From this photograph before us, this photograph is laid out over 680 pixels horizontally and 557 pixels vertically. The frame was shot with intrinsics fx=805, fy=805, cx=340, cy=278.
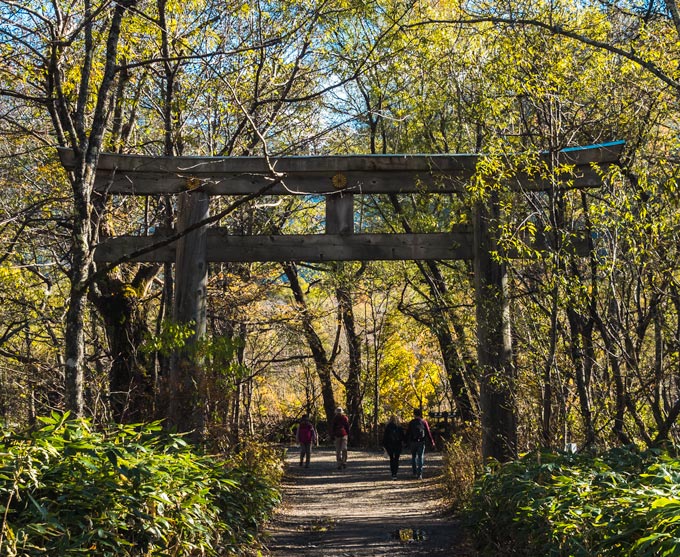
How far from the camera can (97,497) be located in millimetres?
5219

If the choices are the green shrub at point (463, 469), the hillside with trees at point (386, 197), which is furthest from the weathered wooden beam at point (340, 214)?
the green shrub at point (463, 469)

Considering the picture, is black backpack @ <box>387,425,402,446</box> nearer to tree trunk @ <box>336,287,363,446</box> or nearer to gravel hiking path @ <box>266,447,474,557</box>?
gravel hiking path @ <box>266,447,474,557</box>

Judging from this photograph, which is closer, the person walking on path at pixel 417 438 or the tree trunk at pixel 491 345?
the tree trunk at pixel 491 345

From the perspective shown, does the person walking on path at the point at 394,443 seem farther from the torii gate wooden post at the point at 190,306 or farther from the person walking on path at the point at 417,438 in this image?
the torii gate wooden post at the point at 190,306

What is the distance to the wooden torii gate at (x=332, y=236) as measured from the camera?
407 inches

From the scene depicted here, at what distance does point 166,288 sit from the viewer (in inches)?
541

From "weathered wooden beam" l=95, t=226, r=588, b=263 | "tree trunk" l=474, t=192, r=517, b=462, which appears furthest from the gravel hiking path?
"weathered wooden beam" l=95, t=226, r=588, b=263

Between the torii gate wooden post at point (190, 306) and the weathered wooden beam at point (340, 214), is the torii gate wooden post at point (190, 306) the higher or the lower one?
the lower one

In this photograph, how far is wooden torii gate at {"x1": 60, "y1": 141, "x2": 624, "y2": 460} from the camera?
10328mm

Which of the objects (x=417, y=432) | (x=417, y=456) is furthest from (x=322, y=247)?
(x=417, y=456)

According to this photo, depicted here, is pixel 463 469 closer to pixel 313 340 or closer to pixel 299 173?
pixel 299 173

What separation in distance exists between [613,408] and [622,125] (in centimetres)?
336

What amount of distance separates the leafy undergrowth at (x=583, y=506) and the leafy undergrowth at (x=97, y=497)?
103 inches

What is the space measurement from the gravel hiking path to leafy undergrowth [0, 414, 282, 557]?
228 cm
